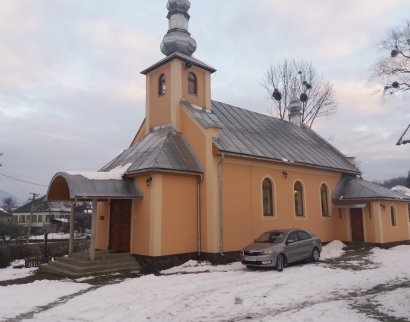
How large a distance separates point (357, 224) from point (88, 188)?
45.7ft

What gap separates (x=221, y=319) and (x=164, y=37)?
14.1 meters

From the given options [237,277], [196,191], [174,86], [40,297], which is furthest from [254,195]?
[40,297]

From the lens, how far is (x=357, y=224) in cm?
1892

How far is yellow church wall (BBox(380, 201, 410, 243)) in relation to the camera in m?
18.4

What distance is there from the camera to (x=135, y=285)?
974 centimetres

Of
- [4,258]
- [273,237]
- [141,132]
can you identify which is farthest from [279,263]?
[4,258]

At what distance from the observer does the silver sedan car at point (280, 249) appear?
1159cm

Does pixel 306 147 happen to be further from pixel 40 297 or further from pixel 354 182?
pixel 40 297

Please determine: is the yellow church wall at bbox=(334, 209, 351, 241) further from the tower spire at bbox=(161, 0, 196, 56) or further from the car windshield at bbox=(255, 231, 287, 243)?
the tower spire at bbox=(161, 0, 196, 56)

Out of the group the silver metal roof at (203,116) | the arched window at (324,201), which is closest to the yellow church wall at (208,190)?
the silver metal roof at (203,116)

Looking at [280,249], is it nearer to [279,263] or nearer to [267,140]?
[279,263]

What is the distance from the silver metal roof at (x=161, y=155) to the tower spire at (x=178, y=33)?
403 centimetres

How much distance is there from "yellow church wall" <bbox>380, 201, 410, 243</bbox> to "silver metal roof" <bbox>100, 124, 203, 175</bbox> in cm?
1079

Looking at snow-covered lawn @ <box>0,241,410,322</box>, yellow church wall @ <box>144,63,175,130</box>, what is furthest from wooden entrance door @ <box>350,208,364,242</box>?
yellow church wall @ <box>144,63,175,130</box>
